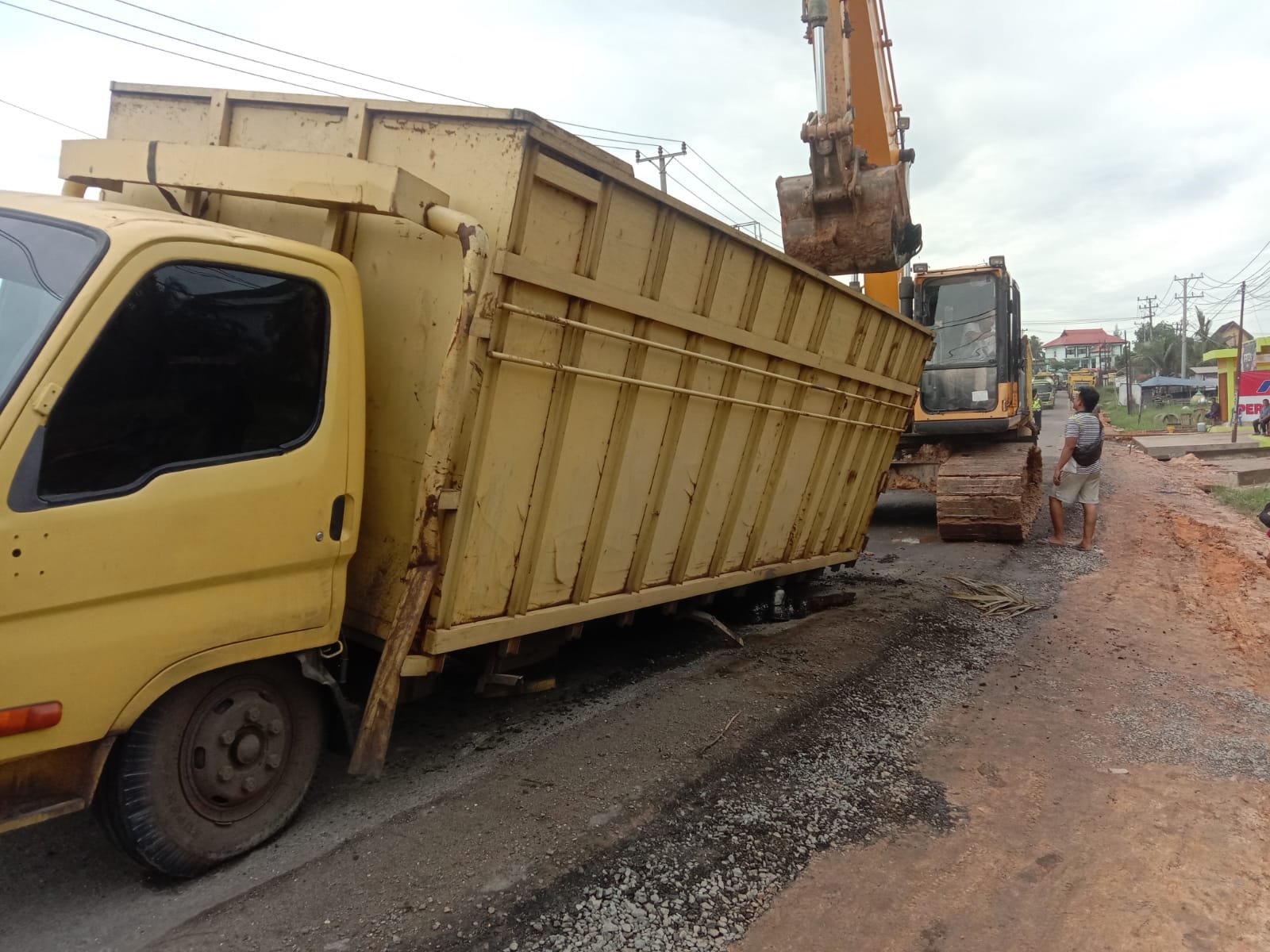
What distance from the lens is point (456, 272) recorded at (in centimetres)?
318

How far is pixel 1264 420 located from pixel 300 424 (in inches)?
1302

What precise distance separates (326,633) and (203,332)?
1.17 metres

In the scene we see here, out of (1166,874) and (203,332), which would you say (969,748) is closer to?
(1166,874)

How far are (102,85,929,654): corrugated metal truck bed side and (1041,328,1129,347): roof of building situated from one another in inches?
5108

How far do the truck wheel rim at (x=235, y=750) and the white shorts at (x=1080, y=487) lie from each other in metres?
9.97

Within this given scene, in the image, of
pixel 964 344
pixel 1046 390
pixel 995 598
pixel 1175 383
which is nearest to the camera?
→ pixel 995 598

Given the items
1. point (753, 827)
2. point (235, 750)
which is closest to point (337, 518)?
point (235, 750)

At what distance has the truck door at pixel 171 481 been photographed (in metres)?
2.36

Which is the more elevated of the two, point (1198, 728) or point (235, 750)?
point (1198, 728)

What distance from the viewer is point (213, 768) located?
289cm

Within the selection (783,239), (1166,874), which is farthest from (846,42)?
(1166,874)

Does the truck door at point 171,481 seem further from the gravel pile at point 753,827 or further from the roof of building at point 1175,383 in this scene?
the roof of building at point 1175,383

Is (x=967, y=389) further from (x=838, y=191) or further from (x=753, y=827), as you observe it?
(x=753, y=827)

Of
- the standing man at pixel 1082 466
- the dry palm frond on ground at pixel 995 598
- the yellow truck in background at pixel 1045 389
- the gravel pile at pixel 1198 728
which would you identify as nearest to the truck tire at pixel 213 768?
the gravel pile at pixel 1198 728
